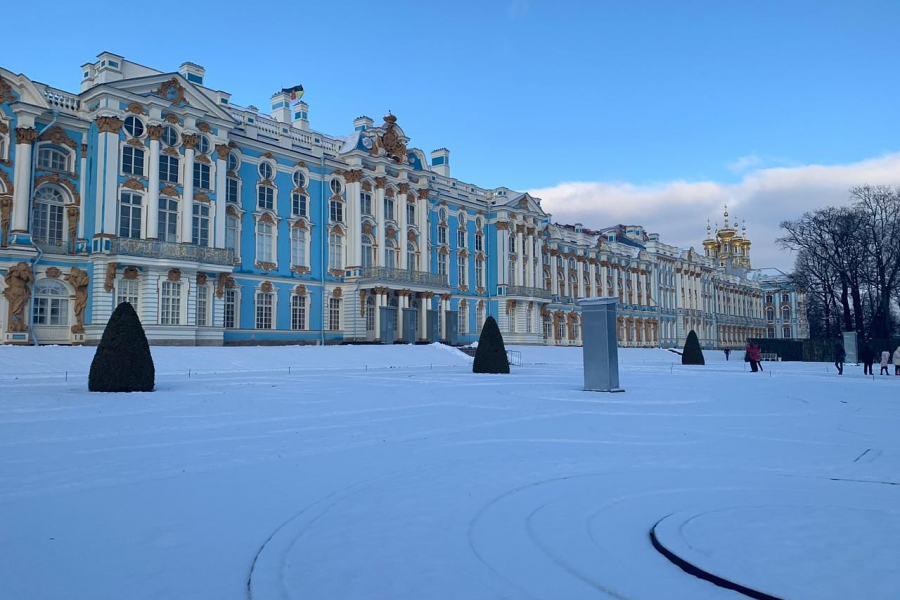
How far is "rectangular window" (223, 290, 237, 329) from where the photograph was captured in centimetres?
3712

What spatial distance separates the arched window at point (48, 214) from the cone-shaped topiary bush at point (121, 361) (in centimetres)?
1664

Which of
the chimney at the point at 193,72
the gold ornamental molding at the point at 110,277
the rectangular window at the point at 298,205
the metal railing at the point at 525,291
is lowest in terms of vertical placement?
the gold ornamental molding at the point at 110,277

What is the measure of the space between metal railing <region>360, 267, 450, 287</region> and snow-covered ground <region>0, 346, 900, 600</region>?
2948cm

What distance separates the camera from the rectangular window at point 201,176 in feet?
115

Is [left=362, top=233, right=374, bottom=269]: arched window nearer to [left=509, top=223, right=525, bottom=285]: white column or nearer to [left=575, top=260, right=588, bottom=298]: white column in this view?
[left=509, top=223, right=525, bottom=285]: white column

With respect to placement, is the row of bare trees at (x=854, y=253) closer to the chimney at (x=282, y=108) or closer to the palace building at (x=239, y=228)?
the palace building at (x=239, y=228)

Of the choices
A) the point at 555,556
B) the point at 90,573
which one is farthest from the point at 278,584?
Answer: the point at 555,556

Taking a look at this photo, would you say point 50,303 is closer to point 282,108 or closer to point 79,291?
point 79,291

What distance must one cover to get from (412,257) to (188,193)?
17.9 meters

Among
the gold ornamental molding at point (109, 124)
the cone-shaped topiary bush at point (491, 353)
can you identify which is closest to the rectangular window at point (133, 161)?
the gold ornamental molding at point (109, 124)

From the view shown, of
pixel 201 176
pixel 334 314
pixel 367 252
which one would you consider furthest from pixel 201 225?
Result: pixel 367 252

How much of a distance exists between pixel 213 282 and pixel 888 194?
145 ft

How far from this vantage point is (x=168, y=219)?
33531mm

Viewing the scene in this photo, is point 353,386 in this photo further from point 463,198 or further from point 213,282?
point 463,198
